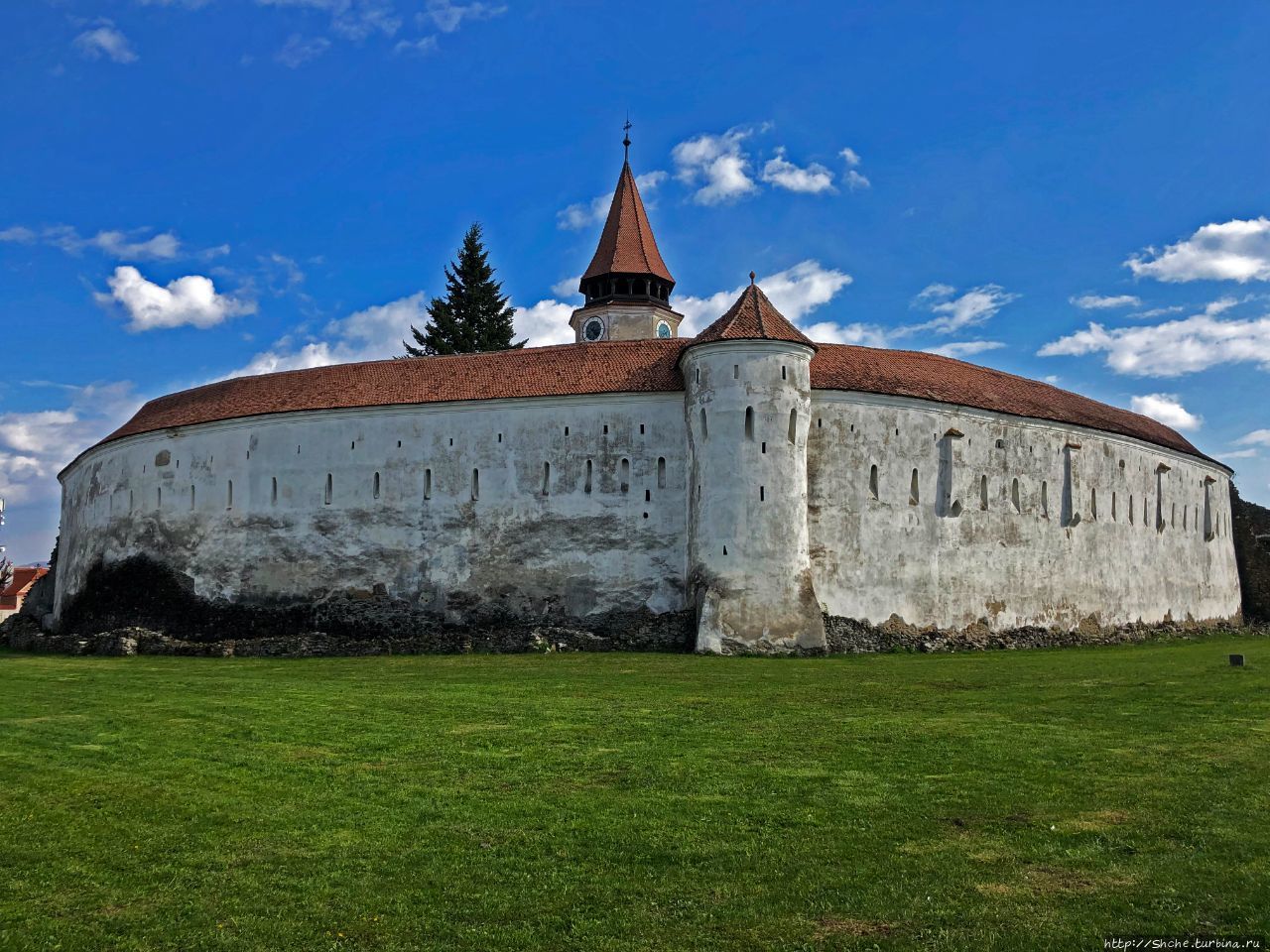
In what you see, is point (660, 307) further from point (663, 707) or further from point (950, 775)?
point (950, 775)

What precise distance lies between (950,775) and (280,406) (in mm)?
29743

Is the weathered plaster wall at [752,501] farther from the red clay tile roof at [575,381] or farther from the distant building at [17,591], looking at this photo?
the distant building at [17,591]

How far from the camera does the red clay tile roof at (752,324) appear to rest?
30984 mm

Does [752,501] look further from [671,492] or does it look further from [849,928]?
[849,928]

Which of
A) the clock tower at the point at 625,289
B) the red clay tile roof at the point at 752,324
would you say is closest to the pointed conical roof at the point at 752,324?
the red clay tile roof at the point at 752,324

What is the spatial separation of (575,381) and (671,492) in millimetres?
4774

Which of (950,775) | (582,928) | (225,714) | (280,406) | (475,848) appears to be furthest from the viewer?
(280,406)

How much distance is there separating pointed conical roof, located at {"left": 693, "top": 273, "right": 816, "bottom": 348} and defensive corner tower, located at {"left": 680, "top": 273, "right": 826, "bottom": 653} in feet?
0.15

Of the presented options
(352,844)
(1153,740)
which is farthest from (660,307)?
(352,844)

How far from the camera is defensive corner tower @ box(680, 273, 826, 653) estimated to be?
29.8 meters

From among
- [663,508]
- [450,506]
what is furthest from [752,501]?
[450,506]

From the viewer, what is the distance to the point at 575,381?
33781 mm

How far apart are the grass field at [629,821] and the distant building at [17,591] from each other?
229ft

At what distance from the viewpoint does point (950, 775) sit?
11523 mm
